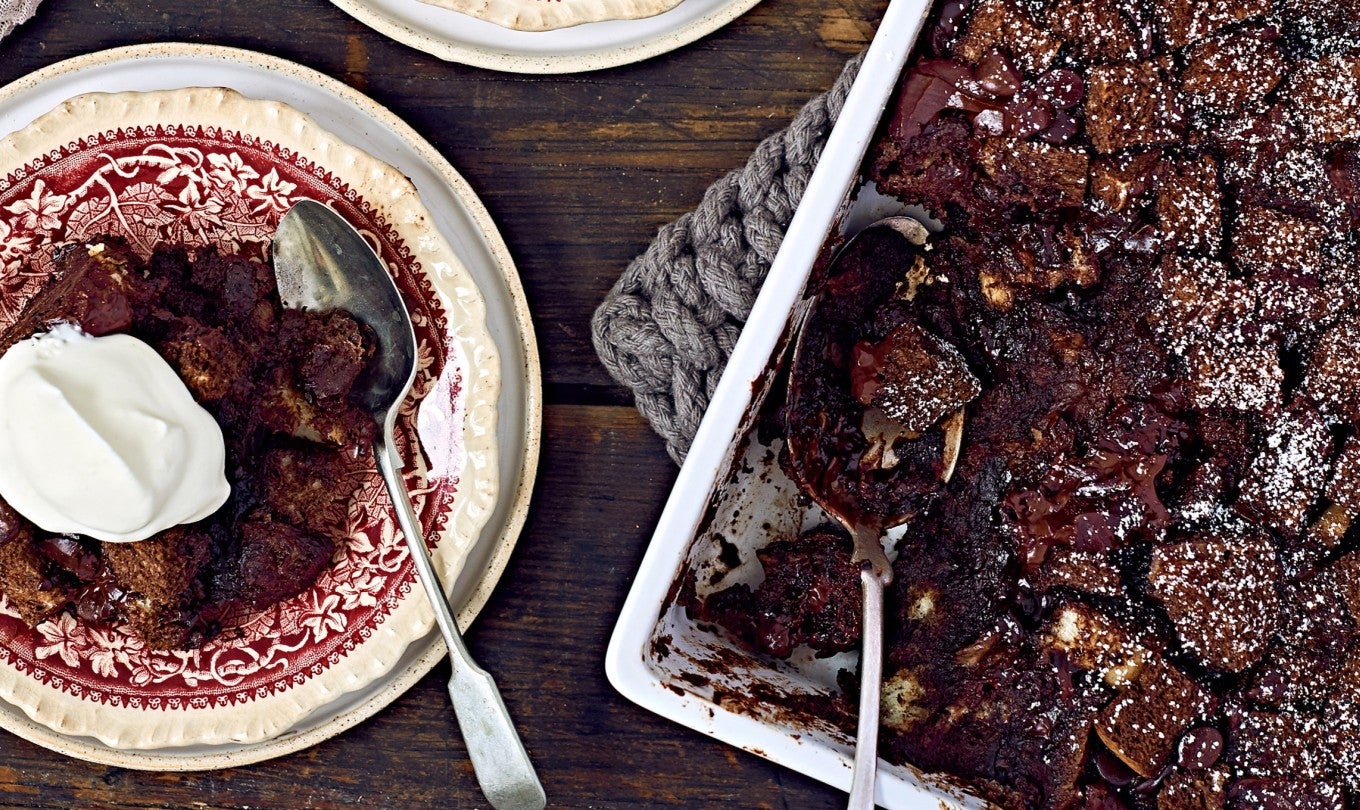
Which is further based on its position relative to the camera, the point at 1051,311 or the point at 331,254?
the point at 331,254

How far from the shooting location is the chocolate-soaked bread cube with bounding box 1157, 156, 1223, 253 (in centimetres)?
116

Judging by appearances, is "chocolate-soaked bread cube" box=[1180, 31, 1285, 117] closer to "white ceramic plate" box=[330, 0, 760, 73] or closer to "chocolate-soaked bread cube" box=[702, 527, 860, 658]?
"white ceramic plate" box=[330, 0, 760, 73]

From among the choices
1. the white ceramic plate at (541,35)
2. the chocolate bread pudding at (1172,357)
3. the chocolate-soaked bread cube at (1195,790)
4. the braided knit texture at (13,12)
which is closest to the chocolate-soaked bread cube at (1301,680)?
the chocolate bread pudding at (1172,357)

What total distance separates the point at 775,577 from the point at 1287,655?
2.29 ft

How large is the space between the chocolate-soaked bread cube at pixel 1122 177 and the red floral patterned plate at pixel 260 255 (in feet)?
2.95

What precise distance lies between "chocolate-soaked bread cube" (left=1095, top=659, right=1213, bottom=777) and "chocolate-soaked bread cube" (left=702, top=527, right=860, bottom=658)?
38 centimetres

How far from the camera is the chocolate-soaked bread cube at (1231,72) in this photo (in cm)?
116

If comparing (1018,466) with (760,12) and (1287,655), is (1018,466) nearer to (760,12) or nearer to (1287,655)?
(1287,655)

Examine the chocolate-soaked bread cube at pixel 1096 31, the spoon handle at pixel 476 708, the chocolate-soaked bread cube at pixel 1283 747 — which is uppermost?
the chocolate-soaked bread cube at pixel 1096 31

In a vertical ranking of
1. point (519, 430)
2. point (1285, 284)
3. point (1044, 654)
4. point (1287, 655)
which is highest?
point (1285, 284)

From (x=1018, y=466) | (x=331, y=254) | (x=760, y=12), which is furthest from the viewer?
(x=760, y=12)

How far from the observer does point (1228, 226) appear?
1.18 m

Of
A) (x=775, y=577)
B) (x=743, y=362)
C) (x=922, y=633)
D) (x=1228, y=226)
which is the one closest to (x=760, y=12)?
(x=743, y=362)

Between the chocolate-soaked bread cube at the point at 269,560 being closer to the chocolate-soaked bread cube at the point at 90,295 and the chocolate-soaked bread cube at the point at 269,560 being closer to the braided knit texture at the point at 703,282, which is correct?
the chocolate-soaked bread cube at the point at 90,295
